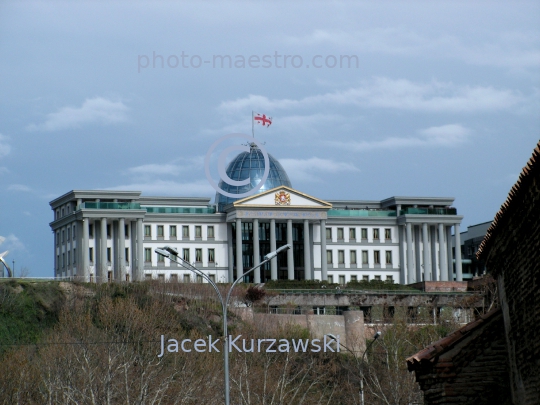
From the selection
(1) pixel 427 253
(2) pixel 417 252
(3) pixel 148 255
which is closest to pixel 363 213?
(2) pixel 417 252

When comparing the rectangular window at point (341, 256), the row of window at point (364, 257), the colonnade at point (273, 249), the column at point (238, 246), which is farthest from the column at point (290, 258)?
the rectangular window at point (341, 256)

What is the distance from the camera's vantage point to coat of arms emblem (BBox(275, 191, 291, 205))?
344 ft

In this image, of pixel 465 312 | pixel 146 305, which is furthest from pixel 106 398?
pixel 465 312

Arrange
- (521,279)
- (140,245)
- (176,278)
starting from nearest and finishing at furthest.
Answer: (521,279) < (176,278) < (140,245)

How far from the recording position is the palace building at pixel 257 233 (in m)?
102

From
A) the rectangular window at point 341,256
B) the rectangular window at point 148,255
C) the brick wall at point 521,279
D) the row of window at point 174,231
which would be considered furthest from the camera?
the rectangular window at point 341,256

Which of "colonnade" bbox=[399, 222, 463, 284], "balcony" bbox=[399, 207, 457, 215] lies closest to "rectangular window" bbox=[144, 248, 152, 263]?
"colonnade" bbox=[399, 222, 463, 284]

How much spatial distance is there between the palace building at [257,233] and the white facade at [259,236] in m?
0.10

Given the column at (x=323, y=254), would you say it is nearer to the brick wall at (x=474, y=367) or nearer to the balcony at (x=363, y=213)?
the balcony at (x=363, y=213)

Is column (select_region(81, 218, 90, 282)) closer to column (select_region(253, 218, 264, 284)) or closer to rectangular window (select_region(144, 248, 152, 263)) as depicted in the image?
rectangular window (select_region(144, 248, 152, 263))

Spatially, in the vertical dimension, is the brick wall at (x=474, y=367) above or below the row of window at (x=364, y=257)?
below

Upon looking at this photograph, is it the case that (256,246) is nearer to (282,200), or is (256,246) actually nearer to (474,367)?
(282,200)

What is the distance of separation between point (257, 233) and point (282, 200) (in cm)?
436

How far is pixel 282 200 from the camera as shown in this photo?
105 m
